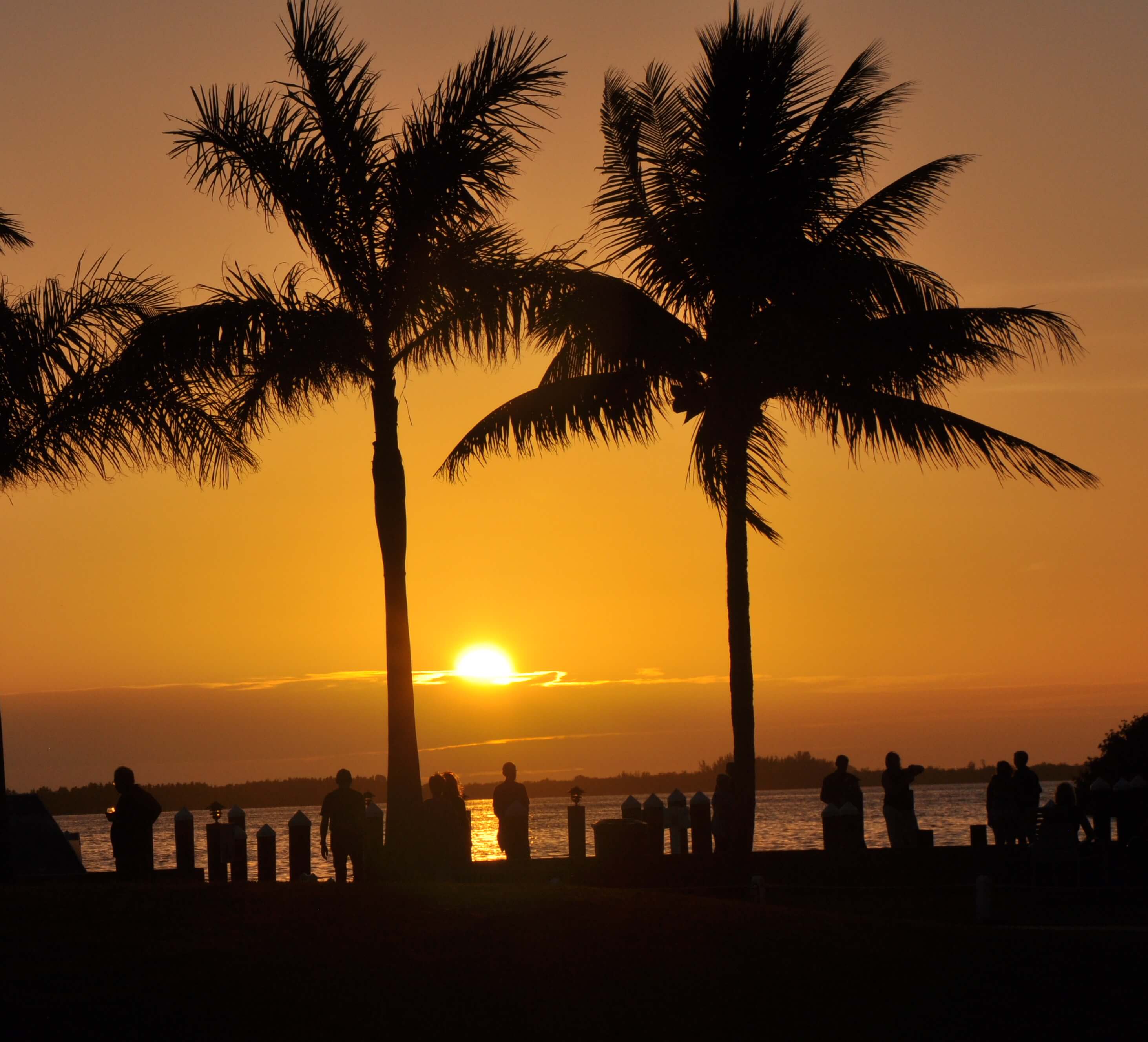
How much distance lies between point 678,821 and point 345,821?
6.21 meters

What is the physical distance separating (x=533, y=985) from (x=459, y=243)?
10.1 meters

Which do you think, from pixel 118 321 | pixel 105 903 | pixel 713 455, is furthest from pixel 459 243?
pixel 105 903

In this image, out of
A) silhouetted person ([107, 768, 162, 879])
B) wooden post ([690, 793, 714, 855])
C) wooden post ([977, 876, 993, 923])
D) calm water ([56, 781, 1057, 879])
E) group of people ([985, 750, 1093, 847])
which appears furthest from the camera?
calm water ([56, 781, 1057, 879])

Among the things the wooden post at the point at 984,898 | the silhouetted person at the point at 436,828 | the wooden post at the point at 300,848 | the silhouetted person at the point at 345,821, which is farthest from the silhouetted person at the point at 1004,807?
the wooden post at the point at 300,848

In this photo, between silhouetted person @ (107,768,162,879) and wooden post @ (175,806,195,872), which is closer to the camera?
silhouetted person @ (107,768,162,879)

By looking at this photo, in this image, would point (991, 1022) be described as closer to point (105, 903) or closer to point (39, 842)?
point (105, 903)

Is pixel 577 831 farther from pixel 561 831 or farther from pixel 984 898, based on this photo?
pixel 561 831

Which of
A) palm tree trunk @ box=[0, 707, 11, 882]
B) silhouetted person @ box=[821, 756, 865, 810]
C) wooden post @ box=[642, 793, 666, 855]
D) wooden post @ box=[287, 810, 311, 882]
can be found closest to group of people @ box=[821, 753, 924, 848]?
silhouetted person @ box=[821, 756, 865, 810]

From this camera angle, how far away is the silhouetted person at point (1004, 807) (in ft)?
66.4

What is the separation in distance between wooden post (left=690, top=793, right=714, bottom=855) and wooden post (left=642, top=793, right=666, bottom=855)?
505 millimetres

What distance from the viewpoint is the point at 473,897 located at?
11328 millimetres

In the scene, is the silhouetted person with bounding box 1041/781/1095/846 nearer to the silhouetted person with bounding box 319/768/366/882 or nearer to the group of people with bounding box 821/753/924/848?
the group of people with bounding box 821/753/924/848

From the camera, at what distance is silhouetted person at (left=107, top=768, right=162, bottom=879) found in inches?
609

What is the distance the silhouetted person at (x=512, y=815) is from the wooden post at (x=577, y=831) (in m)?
1.06
